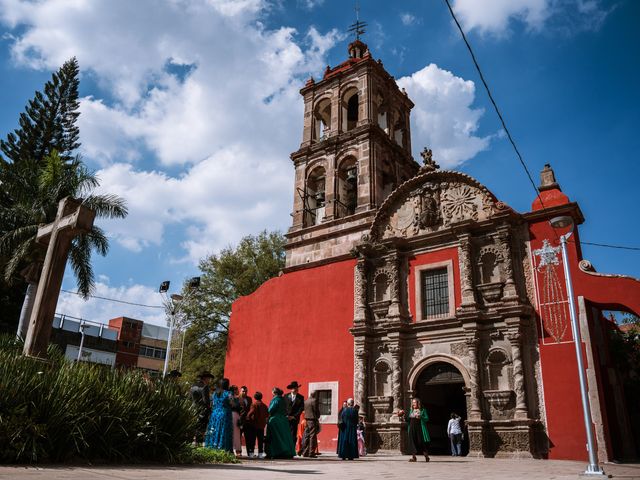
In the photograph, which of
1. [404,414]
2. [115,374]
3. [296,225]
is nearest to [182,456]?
[115,374]

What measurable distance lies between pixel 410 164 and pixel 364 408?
1105 centimetres

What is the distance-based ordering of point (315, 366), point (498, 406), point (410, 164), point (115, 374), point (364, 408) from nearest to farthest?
point (115, 374) < point (498, 406) < point (364, 408) < point (315, 366) < point (410, 164)

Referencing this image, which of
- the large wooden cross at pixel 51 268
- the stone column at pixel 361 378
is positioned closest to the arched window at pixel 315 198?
the stone column at pixel 361 378

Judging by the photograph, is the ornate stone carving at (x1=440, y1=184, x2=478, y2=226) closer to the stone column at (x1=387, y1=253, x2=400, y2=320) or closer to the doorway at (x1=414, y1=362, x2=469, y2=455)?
the stone column at (x1=387, y1=253, x2=400, y2=320)

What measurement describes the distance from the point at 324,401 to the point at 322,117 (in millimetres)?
12093

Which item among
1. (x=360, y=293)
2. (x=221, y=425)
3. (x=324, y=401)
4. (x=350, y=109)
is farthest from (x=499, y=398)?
(x=350, y=109)

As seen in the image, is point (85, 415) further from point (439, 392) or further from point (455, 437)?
point (439, 392)

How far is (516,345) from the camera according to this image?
1195 cm

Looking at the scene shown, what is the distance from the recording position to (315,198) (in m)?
19.9

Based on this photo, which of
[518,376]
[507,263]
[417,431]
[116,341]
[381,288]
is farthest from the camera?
[116,341]

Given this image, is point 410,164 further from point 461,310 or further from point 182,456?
point 182,456

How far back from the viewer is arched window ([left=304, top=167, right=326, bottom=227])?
63.8 feet

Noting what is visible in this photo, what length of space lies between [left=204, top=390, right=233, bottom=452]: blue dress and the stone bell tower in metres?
8.15

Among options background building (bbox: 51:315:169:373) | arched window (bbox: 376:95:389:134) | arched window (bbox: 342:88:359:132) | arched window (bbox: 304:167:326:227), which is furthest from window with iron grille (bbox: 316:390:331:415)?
background building (bbox: 51:315:169:373)
